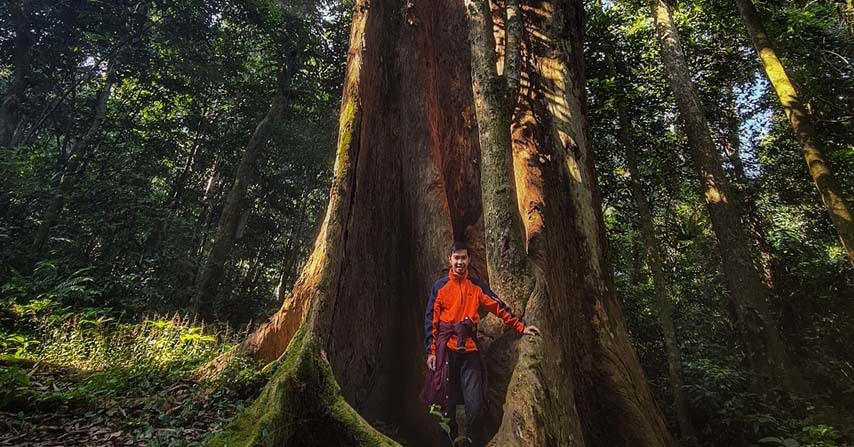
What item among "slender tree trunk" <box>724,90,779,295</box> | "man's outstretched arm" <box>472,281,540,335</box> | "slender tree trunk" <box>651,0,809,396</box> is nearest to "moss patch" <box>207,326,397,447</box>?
"man's outstretched arm" <box>472,281,540,335</box>

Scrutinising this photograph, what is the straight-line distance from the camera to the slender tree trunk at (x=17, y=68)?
1307cm

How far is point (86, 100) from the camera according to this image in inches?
603

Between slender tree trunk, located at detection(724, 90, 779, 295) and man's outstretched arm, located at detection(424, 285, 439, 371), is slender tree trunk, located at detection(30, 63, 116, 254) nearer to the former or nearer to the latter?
man's outstretched arm, located at detection(424, 285, 439, 371)

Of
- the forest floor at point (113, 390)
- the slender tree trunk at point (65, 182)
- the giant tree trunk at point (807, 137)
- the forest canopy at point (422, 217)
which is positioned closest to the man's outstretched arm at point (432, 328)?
the forest canopy at point (422, 217)

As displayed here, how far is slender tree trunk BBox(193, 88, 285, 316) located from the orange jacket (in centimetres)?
965

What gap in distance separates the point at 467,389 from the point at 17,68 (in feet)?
55.7

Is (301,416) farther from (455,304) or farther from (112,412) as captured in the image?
(112,412)

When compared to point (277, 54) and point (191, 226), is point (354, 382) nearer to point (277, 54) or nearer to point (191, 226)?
point (191, 226)

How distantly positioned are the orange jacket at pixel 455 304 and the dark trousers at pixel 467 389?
4.2 inches

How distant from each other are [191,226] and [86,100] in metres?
6.86

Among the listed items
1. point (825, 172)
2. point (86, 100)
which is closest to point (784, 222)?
point (825, 172)

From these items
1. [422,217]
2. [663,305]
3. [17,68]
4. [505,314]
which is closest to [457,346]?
[505,314]

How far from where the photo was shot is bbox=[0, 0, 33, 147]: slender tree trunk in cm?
1307

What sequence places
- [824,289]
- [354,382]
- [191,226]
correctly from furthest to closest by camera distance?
[191,226] < [824,289] < [354,382]
